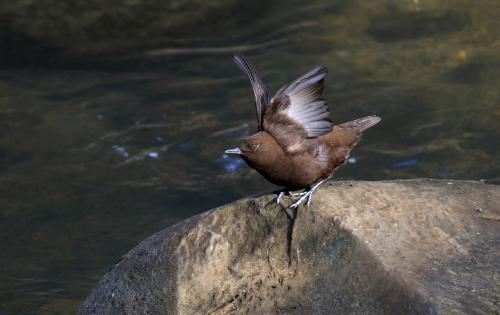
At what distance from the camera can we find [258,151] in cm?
388

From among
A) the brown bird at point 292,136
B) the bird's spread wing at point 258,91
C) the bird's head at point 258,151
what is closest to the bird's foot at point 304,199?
the brown bird at point 292,136

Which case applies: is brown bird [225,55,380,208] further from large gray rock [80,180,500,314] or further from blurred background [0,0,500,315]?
blurred background [0,0,500,315]

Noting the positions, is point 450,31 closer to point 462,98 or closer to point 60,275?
point 462,98

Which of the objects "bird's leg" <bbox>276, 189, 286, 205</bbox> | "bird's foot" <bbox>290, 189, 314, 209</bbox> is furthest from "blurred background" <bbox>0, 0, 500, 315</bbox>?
"bird's foot" <bbox>290, 189, 314, 209</bbox>

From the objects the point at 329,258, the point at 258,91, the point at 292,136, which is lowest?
the point at 329,258

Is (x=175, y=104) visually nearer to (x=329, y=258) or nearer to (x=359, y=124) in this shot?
(x=359, y=124)

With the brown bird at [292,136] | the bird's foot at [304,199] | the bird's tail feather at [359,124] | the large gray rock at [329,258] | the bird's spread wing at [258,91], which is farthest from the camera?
the bird's tail feather at [359,124]

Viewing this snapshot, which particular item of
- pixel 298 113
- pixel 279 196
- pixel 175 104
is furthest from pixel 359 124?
pixel 175 104

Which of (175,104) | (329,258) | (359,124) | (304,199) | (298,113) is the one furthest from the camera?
(175,104)

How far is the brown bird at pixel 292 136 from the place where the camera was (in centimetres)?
390

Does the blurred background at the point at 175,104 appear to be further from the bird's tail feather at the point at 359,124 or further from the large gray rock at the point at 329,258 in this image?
the bird's tail feather at the point at 359,124

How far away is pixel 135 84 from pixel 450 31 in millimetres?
3357

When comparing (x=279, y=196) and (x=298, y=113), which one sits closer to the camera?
(x=279, y=196)

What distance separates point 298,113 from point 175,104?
440 centimetres
